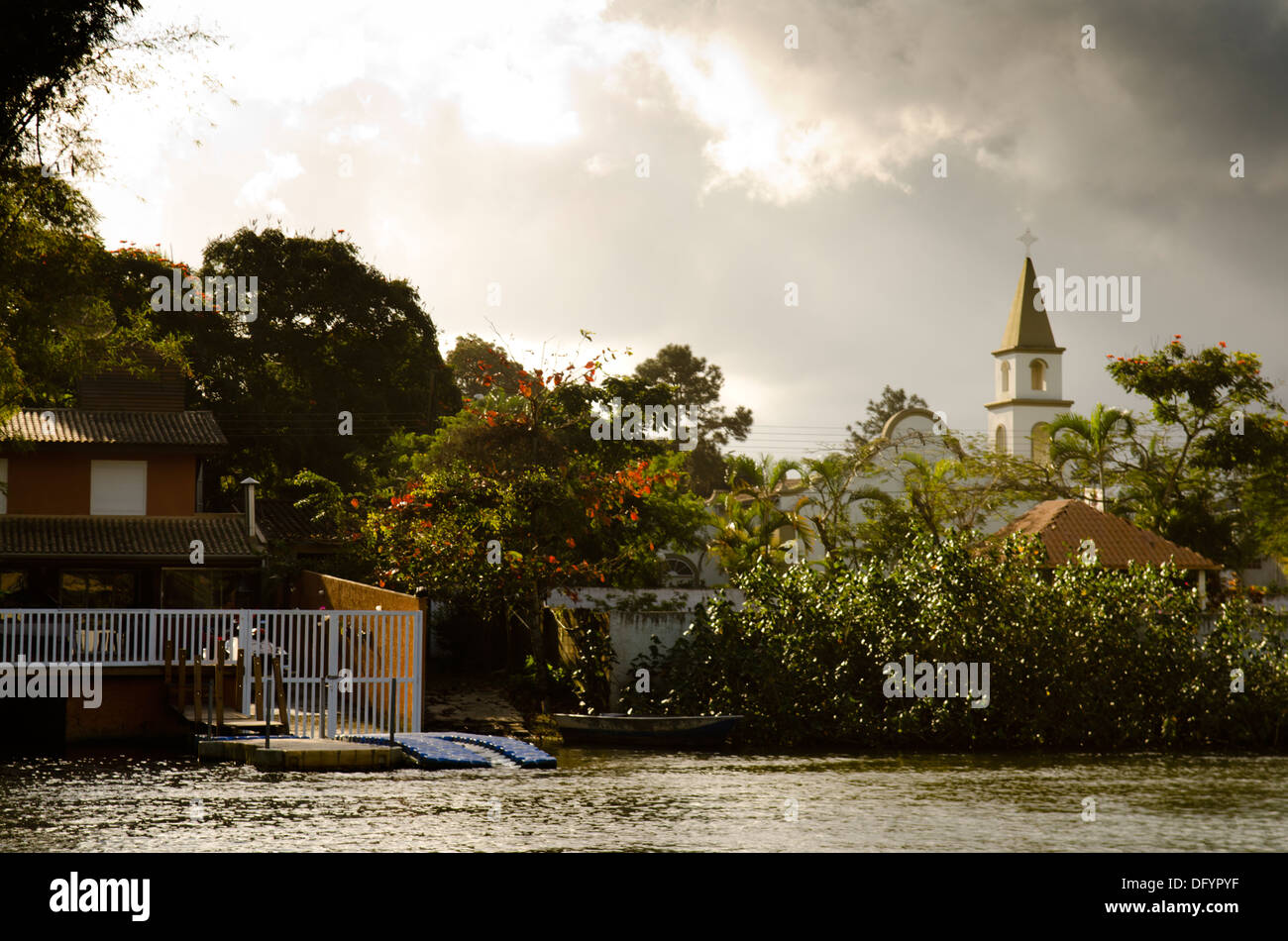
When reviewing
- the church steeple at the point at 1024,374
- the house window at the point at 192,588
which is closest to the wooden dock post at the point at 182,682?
the house window at the point at 192,588

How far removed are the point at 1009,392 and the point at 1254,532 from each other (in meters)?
18.1

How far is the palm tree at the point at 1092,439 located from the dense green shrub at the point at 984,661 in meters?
15.0

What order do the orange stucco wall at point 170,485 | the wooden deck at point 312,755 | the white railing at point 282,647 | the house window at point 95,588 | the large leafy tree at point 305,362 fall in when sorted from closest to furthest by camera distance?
the wooden deck at point 312,755, the white railing at point 282,647, the house window at point 95,588, the orange stucco wall at point 170,485, the large leafy tree at point 305,362

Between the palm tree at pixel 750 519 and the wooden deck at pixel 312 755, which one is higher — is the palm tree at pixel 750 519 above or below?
above

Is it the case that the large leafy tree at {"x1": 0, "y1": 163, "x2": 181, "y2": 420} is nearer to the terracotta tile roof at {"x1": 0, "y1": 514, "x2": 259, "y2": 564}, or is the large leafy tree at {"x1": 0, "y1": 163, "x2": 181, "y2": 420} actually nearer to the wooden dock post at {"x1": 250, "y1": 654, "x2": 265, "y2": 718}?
the wooden dock post at {"x1": 250, "y1": 654, "x2": 265, "y2": 718}

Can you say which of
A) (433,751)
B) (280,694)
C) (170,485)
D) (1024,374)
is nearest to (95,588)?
(170,485)

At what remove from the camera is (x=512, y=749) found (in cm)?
1847

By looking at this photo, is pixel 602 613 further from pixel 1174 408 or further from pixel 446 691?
pixel 1174 408

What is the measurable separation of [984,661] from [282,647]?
11.8 meters

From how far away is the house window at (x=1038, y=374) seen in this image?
5719cm

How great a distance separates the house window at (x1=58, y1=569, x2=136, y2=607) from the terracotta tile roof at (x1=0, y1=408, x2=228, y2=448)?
136 inches

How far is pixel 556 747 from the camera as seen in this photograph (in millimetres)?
21047

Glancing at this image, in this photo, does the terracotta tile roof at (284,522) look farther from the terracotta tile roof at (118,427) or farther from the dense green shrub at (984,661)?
the dense green shrub at (984,661)

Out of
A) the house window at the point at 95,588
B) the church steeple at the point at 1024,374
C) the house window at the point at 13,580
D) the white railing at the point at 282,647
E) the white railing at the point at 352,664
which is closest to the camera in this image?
the white railing at the point at 352,664
